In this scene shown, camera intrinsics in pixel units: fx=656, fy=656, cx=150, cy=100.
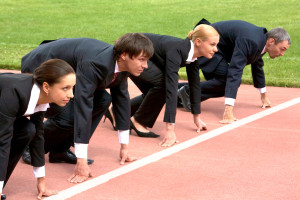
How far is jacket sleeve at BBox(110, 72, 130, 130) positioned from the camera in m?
6.12

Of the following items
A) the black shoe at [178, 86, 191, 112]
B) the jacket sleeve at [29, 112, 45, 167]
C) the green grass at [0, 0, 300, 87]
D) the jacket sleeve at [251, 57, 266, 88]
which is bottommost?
the green grass at [0, 0, 300, 87]

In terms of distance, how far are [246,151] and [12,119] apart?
2.85 metres

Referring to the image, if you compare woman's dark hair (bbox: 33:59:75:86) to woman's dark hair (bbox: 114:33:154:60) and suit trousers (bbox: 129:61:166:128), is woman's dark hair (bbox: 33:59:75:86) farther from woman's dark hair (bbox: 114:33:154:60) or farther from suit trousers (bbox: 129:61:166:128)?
suit trousers (bbox: 129:61:166:128)

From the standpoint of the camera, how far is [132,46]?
5.72 metres

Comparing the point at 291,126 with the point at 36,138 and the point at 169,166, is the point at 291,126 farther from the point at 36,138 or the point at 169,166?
the point at 36,138

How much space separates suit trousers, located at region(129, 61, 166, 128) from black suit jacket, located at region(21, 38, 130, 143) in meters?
1.23

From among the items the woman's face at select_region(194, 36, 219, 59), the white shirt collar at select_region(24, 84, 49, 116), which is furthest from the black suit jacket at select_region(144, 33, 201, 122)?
the white shirt collar at select_region(24, 84, 49, 116)

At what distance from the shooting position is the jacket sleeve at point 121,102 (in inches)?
241

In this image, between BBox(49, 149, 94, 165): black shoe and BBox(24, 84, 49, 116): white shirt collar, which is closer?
BBox(24, 84, 49, 116): white shirt collar

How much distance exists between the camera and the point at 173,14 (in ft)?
75.3

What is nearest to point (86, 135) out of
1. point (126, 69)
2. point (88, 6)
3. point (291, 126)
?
point (126, 69)

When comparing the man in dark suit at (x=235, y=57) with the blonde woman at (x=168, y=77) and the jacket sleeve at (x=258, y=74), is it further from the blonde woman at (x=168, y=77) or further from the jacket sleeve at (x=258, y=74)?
the blonde woman at (x=168, y=77)

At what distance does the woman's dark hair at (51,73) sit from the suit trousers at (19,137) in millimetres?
384

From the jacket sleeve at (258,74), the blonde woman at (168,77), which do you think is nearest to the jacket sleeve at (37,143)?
the blonde woman at (168,77)
